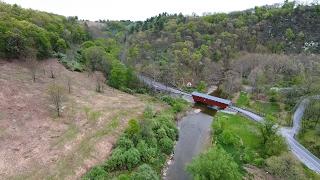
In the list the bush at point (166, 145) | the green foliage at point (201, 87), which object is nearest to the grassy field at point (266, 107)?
the green foliage at point (201, 87)

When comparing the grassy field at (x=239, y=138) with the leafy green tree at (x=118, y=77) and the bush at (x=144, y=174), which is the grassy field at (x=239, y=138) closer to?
the bush at (x=144, y=174)

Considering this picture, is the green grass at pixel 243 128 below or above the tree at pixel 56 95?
below

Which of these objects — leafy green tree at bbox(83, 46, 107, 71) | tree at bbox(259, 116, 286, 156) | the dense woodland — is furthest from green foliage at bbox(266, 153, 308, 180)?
leafy green tree at bbox(83, 46, 107, 71)

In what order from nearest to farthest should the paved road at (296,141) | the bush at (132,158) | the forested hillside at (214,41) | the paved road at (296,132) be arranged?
the bush at (132,158) < the paved road at (296,141) < the paved road at (296,132) < the forested hillside at (214,41)

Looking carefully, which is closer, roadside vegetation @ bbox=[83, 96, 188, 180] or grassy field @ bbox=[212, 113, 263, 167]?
roadside vegetation @ bbox=[83, 96, 188, 180]

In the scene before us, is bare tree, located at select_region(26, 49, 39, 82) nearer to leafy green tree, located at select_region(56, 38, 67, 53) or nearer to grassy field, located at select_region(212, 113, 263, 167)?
leafy green tree, located at select_region(56, 38, 67, 53)

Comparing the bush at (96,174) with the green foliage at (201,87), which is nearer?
the bush at (96,174)

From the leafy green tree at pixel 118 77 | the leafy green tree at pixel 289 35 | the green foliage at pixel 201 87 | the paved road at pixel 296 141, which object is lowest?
the paved road at pixel 296 141
